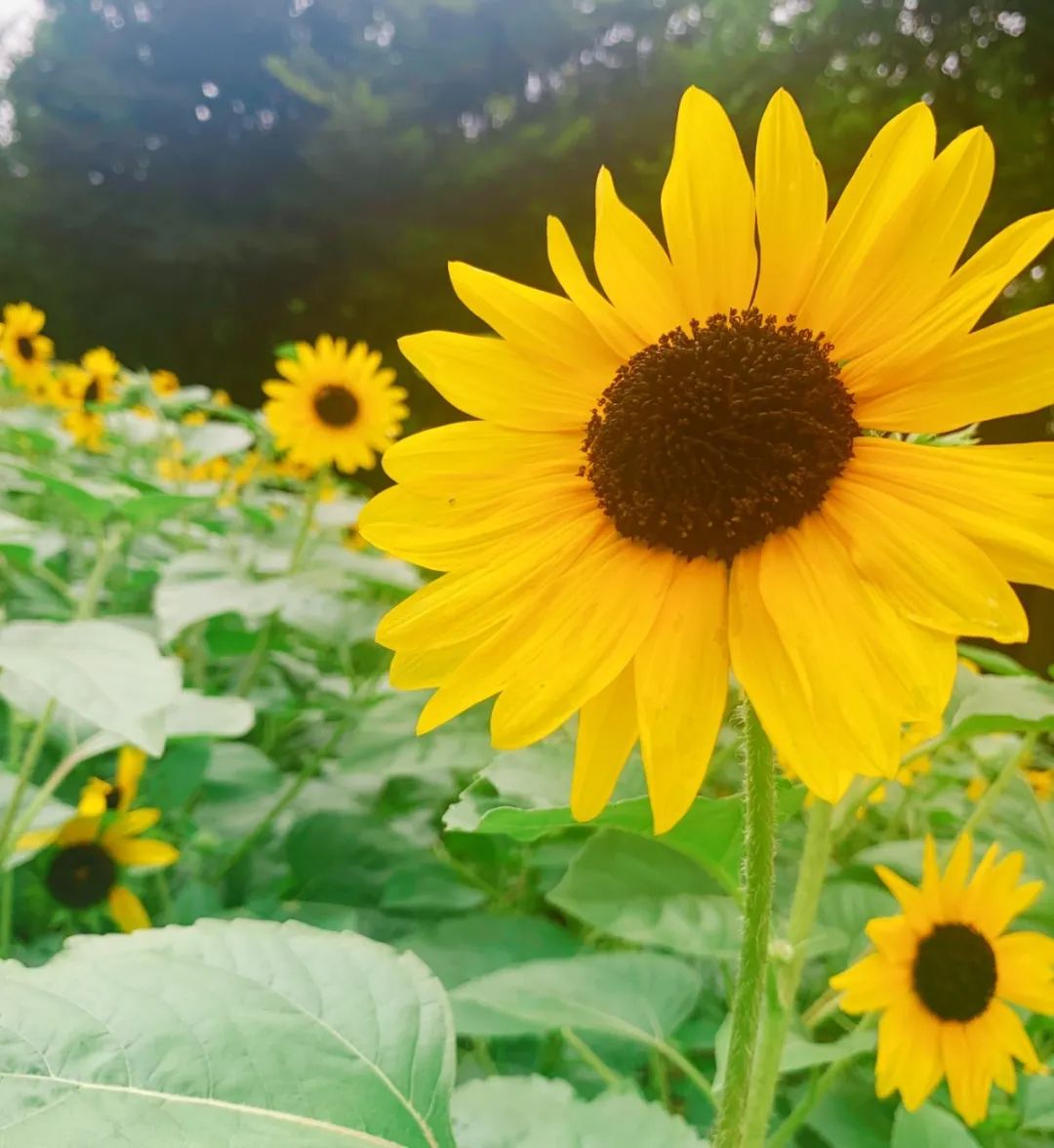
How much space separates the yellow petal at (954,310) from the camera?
0.52m

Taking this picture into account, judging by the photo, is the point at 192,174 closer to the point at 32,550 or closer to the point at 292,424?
the point at 292,424

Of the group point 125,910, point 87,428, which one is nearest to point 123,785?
point 125,910

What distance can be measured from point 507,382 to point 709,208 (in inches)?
5.8

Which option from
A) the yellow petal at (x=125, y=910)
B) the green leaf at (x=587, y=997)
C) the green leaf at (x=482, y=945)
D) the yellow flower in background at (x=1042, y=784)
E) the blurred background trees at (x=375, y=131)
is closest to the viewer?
the green leaf at (x=587, y=997)

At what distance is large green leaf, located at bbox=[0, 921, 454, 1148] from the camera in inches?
17.7

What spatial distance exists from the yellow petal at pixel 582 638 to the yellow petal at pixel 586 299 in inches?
4.7

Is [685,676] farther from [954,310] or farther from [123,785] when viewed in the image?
[123,785]

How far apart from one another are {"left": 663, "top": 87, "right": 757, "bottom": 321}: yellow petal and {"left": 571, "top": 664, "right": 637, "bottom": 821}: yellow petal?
0.22 metres

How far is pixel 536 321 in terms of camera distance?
0.64m

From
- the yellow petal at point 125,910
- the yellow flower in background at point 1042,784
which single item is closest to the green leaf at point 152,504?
the yellow petal at point 125,910

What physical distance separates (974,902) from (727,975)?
0.70 ft

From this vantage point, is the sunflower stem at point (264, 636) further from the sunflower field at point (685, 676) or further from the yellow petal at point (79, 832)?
→ the sunflower field at point (685, 676)

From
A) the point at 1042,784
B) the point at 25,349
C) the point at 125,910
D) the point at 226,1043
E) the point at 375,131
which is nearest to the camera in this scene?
the point at 226,1043

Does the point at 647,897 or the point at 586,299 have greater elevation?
the point at 586,299
